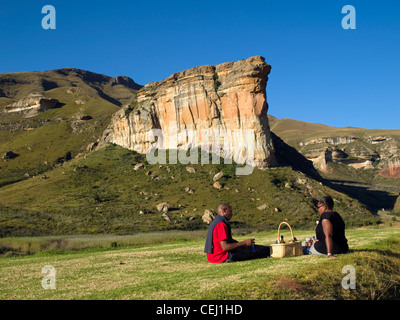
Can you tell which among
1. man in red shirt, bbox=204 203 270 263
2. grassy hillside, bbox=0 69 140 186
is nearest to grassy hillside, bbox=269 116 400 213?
grassy hillside, bbox=0 69 140 186

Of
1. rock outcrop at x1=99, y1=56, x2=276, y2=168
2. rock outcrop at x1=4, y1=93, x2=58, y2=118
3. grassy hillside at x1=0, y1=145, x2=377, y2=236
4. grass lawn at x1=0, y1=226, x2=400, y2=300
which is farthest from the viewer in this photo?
rock outcrop at x1=4, y1=93, x2=58, y2=118

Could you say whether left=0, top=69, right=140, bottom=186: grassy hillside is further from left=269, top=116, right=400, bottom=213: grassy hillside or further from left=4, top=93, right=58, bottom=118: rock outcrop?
left=269, top=116, right=400, bottom=213: grassy hillside

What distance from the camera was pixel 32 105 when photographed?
5212 inches

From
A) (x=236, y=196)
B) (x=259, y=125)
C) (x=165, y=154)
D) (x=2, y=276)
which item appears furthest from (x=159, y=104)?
(x=2, y=276)

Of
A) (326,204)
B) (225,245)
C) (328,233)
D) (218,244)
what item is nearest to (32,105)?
(218,244)

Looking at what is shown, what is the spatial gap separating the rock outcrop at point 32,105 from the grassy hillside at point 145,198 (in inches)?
2295

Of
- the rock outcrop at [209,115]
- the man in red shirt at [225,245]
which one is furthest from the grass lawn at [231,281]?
the rock outcrop at [209,115]

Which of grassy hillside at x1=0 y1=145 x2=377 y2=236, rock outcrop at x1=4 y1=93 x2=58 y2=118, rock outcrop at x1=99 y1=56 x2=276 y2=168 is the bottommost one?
grassy hillside at x1=0 y1=145 x2=377 y2=236

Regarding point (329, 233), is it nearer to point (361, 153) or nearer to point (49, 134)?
point (49, 134)

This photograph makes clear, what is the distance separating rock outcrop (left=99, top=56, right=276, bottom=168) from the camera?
227ft

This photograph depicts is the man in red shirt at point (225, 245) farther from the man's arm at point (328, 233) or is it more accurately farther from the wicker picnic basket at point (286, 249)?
the man's arm at point (328, 233)

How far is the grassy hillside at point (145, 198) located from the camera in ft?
166

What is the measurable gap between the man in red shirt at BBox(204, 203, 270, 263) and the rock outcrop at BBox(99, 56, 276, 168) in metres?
57.8
